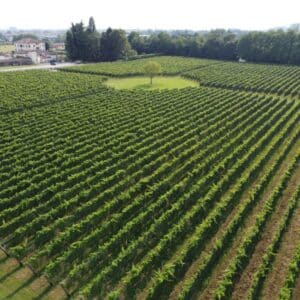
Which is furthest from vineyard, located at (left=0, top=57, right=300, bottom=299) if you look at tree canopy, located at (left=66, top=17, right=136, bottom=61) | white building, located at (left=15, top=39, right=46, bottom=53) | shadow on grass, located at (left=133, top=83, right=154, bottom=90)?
white building, located at (left=15, top=39, right=46, bottom=53)

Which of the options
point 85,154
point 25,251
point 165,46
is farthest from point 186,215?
point 165,46

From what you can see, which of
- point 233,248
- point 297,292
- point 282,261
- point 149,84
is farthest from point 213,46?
point 297,292

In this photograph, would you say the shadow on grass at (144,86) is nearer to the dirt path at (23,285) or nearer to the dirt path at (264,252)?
the dirt path at (264,252)

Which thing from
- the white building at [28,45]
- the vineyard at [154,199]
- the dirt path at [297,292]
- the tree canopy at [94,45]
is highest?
the tree canopy at [94,45]

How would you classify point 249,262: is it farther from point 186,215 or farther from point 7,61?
point 7,61

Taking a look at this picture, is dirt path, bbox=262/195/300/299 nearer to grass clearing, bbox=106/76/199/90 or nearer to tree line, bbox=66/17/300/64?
grass clearing, bbox=106/76/199/90

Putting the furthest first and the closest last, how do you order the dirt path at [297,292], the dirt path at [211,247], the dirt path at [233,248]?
the dirt path at [233,248] → the dirt path at [211,247] → the dirt path at [297,292]

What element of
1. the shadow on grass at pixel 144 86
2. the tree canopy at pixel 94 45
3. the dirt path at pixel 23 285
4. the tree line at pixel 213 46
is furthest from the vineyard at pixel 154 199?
the tree canopy at pixel 94 45
